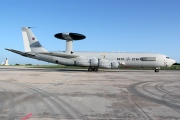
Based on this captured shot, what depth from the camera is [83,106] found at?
26.3 feet

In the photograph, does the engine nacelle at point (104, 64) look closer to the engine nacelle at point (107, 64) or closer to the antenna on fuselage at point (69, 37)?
the engine nacelle at point (107, 64)

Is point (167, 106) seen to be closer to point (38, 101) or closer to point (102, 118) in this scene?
point (102, 118)

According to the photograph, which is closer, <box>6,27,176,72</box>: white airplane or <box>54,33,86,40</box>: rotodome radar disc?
<box>54,33,86,40</box>: rotodome radar disc

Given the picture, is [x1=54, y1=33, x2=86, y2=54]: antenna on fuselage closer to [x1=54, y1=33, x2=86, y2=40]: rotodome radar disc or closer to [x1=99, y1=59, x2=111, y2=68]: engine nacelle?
[x1=54, y1=33, x2=86, y2=40]: rotodome radar disc

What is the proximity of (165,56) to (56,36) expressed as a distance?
2048 centimetres

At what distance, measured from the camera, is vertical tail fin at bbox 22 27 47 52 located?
3866cm

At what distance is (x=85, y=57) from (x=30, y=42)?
34.7ft

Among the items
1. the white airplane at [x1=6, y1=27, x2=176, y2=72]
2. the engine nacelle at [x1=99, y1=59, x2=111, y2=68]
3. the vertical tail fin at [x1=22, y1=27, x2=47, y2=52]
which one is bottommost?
the engine nacelle at [x1=99, y1=59, x2=111, y2=68]

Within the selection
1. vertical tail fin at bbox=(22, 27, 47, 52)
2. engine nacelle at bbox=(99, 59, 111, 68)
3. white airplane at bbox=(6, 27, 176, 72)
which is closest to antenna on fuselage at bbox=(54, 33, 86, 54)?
white airplane at bbox=(6, 27, 176, 72)

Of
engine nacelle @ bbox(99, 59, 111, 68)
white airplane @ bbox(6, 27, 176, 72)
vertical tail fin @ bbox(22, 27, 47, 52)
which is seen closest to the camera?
engine nacelle @ bbox(99, 59, 111, 68)

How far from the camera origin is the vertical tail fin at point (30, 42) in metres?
38.7

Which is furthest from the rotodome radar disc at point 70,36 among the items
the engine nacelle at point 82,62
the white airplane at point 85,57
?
the engine nacelle at point 82,62

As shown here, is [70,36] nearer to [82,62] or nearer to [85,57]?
[85,57]

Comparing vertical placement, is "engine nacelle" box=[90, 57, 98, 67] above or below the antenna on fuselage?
below
